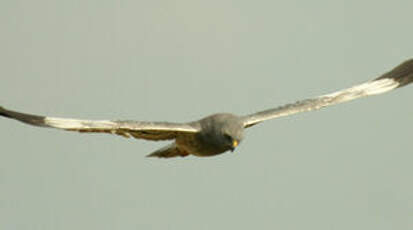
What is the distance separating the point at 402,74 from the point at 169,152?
5401 mm

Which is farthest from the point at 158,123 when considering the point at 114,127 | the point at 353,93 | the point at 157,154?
the point at 353,93

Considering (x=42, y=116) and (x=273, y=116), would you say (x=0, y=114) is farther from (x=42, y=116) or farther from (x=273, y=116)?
(x=273, y=116)

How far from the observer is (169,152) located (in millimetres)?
21578

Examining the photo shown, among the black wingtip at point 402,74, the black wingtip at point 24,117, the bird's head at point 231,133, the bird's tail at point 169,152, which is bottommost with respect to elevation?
the black wingtip at point 24,117

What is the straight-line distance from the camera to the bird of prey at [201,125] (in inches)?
714

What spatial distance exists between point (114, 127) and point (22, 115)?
1.58m

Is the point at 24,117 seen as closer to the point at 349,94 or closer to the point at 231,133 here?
the point at 231,133

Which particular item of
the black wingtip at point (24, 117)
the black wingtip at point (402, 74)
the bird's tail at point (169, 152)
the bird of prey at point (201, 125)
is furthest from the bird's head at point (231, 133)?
the black wingtip at point (402, 74)

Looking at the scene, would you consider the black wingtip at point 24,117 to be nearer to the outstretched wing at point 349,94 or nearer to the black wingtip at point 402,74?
the outstretched wing at point 349,94

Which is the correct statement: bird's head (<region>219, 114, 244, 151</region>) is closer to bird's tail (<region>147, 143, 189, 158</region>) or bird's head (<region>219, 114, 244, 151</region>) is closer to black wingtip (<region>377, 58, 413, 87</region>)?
bird's tail (<region>147, 143, 189, 158</region>)

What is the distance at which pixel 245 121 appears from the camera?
19625mm

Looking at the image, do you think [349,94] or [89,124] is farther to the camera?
[349,94]

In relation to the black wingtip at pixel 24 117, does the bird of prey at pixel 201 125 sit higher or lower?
higher

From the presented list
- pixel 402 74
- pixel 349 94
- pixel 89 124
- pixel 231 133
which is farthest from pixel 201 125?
pixel 402 74
